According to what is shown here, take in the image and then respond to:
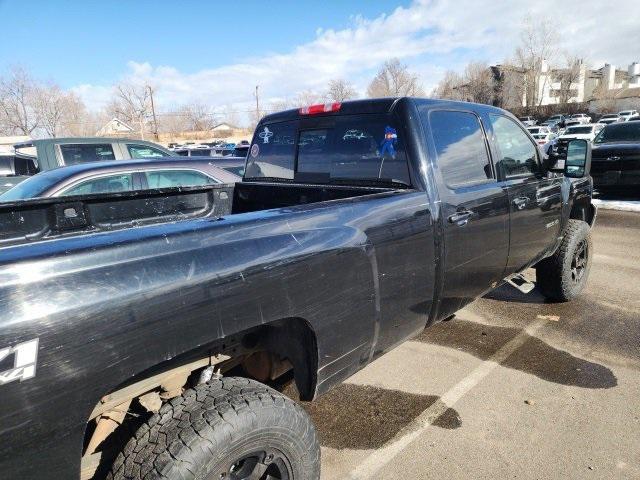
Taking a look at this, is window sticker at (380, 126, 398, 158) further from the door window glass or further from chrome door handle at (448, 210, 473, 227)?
the door window glass

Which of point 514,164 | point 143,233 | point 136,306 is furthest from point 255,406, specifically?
point 514,164

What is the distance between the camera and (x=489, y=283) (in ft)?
10.5

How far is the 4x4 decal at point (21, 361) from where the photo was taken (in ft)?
3.72

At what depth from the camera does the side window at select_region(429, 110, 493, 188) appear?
278 centimetres

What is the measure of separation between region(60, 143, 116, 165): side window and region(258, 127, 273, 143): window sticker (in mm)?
5600

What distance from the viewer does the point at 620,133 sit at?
10977 mm

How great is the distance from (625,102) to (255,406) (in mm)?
69769

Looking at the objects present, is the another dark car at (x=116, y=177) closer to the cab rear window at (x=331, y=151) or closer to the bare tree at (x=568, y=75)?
the cab rear window at (x=331, y=151)

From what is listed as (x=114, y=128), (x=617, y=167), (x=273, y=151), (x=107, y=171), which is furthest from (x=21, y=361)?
(x=114, y=128)

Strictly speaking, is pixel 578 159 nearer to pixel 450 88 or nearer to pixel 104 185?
pixel 104 185

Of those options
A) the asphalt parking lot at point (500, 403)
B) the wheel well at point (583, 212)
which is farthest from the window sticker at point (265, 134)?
the wheel well at point (583, 212)

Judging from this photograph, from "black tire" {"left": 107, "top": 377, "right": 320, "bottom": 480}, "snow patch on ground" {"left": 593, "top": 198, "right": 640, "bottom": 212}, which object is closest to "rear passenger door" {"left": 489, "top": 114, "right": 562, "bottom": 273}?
"black tire" {"left": 107, "top": 377, "right": 320, "bottom": 480}

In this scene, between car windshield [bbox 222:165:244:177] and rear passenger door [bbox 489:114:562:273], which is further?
car windshield [bbox 222:165:244:177]

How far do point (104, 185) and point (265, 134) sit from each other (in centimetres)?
244
